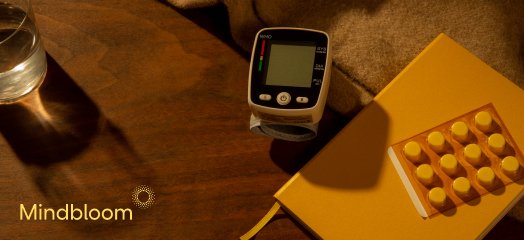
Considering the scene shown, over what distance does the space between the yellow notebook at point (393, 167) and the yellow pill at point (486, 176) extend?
0.04ft

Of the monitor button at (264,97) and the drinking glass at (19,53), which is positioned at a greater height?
the monitor button at (264,97)

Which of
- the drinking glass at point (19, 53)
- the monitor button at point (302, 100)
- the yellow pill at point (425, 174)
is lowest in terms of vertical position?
the drinking glass at point (19, 53)

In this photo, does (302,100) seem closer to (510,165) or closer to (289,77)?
(289,77)

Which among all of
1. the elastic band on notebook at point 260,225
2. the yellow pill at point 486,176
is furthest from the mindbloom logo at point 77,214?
Result: the yellow pill at point 486,176

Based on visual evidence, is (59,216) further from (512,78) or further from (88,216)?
(512,78)

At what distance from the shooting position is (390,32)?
2.43 ft

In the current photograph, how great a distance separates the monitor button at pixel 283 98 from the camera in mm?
669

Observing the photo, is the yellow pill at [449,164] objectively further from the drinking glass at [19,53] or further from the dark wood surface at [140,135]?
the drinking glass at [19,53]

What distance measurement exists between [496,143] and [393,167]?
0.35ft

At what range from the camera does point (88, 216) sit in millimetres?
719

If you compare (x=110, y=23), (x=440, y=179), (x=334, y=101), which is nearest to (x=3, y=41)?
(x=110, y=23)

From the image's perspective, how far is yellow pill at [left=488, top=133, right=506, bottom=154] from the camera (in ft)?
2.21

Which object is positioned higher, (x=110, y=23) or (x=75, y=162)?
(x=110, y=23)

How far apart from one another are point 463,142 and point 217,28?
315mm
